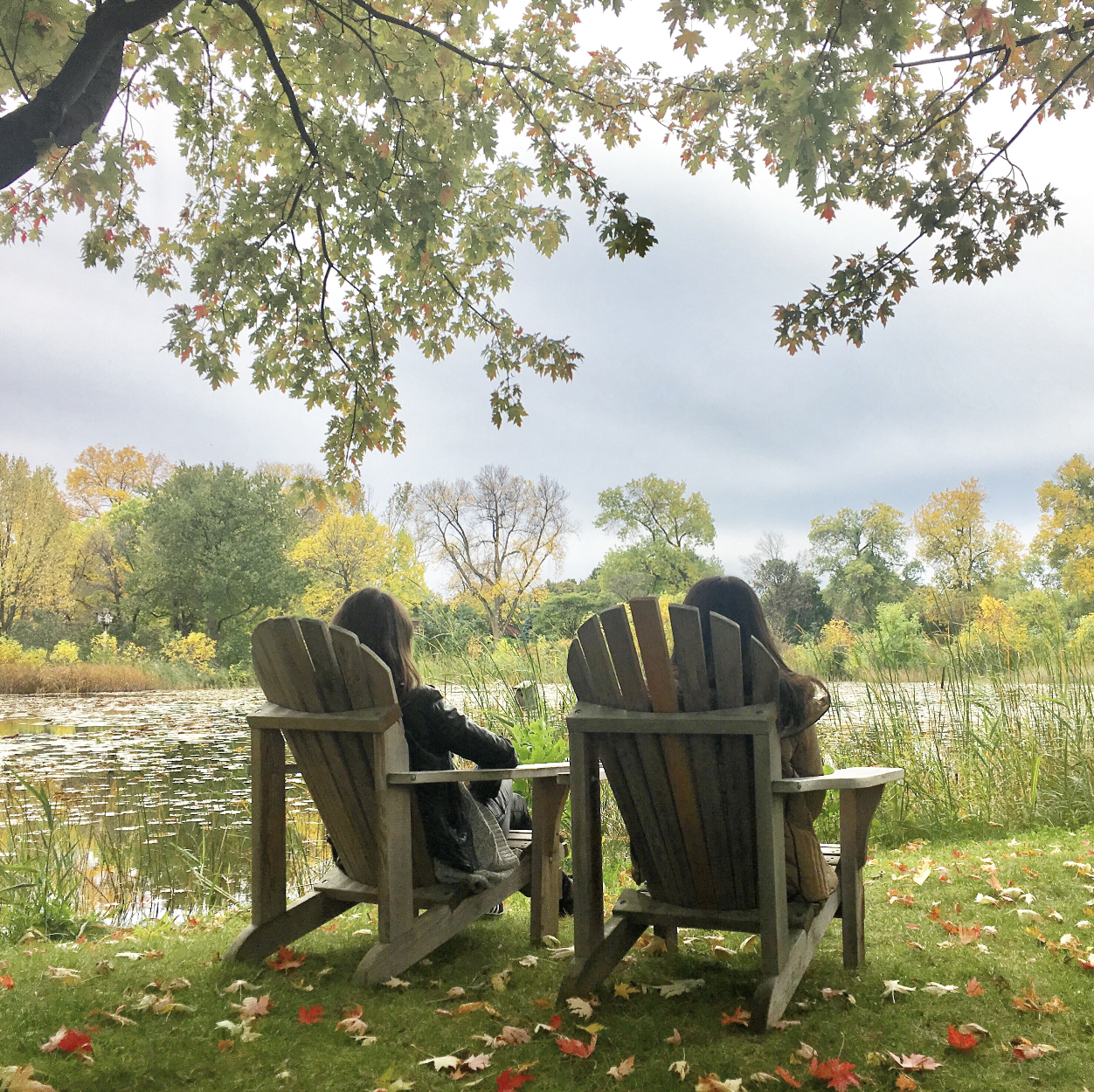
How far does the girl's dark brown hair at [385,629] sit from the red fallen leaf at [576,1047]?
1.15 meters

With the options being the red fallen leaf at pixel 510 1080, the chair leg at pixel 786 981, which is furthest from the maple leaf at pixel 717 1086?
the red fallen leaf at pixel 510 1080

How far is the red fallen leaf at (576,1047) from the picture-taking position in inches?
80.9

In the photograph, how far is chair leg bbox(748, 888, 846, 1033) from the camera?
7.04 ft

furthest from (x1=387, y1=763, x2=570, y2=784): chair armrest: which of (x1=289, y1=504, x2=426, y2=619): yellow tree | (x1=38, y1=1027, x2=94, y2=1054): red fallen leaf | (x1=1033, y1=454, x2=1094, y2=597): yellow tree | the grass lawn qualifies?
(x1=1033, y1=454, x2=1094, y2=597): yellow tree

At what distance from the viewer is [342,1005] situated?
242 cm

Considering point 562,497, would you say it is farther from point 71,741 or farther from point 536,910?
point 536,910

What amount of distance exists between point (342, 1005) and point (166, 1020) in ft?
1.58

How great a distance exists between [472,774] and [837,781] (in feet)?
3.65

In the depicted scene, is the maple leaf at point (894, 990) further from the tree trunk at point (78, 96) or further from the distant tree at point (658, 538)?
the distant tree at point (658, 538)

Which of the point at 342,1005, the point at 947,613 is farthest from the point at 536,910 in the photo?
the point at 947,613

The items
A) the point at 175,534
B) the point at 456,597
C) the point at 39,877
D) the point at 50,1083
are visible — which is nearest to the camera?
the point at 50,1083

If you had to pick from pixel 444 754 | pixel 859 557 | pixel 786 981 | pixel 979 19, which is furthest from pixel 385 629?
pixel 859 557

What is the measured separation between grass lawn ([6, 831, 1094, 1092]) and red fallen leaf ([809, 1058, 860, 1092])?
33 mm

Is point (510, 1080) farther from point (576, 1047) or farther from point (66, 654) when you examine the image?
point (66, 654)
